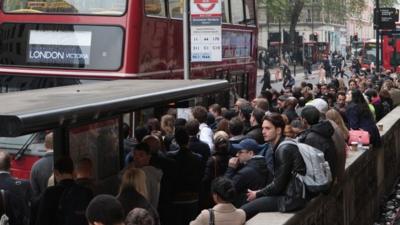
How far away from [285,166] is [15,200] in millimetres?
2195

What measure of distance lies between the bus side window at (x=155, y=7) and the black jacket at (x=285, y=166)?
17.7 ft

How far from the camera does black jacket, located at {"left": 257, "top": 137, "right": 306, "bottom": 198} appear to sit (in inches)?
273

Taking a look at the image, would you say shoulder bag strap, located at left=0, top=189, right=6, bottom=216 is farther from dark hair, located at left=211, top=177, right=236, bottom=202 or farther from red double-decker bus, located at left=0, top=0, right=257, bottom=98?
red double-decker bus, located at left=0, top=0, right=257, bottom=98

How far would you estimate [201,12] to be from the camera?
504 inches

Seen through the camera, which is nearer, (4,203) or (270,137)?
(4,203)

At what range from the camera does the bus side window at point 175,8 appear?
12977mm

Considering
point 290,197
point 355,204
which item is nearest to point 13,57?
point 355,204

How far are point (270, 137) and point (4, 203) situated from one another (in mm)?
2348

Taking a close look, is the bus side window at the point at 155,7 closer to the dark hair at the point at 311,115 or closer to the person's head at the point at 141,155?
the dark hair at the point at 311,115

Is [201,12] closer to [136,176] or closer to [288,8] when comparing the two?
[136,176]

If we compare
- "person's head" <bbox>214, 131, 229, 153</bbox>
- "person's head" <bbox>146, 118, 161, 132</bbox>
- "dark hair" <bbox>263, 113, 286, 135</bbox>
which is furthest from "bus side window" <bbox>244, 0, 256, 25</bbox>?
"dark hair" <bbox>263, 113, 286, 135</bbox>

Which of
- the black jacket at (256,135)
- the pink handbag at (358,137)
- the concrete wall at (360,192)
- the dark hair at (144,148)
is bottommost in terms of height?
the concrete wall at (360,192)

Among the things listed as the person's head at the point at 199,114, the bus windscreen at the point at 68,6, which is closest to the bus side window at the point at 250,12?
the bus windscreen at the point at 68,6

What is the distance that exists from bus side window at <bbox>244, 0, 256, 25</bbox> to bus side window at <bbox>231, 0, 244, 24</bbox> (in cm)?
36
